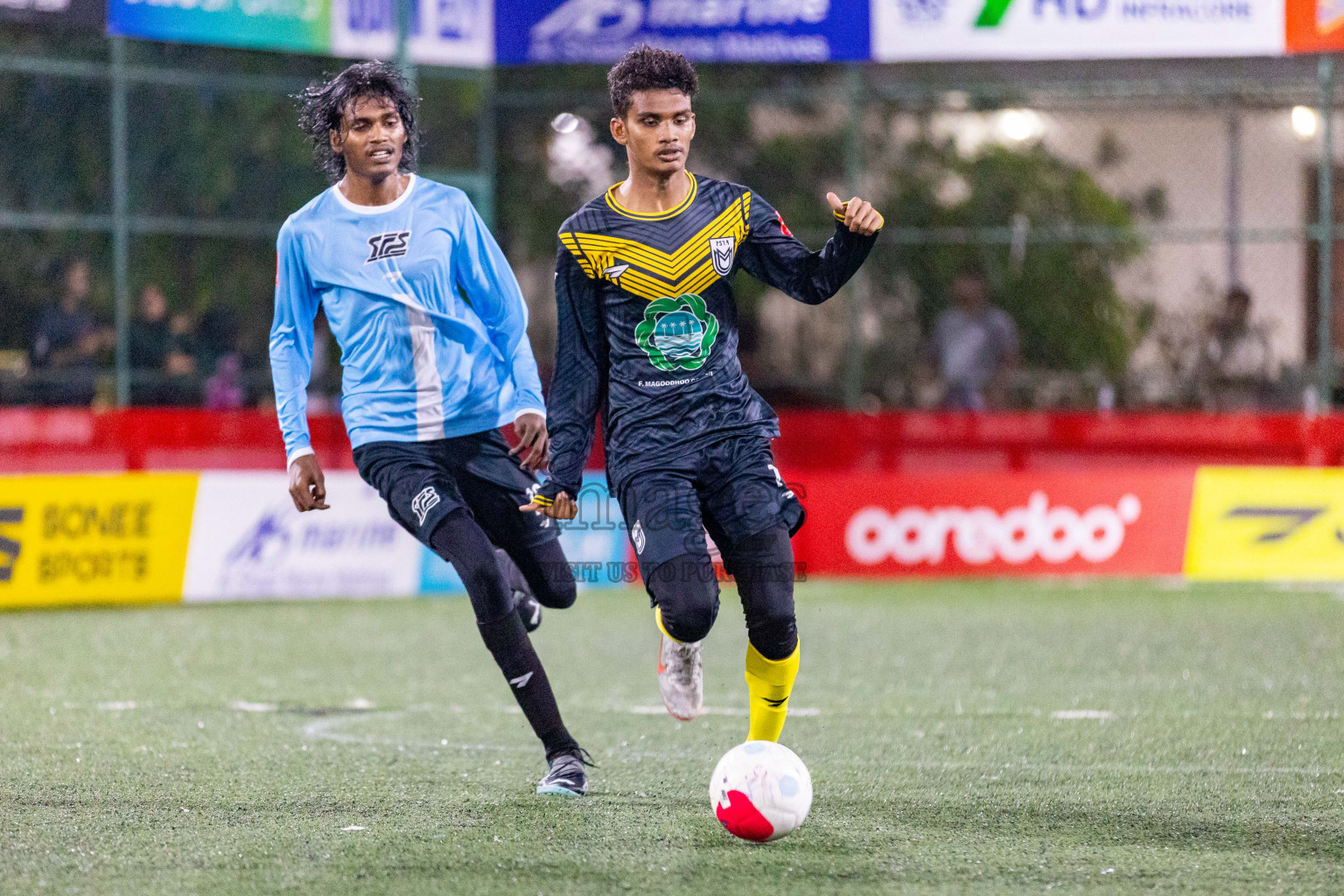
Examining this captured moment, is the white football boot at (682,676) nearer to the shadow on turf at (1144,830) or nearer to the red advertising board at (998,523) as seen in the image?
the shadow on turf at (1144,830)

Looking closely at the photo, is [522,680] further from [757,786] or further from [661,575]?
[757,786]

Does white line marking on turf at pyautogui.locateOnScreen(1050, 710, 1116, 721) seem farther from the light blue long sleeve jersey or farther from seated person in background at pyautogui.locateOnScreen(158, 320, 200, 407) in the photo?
seated person in background at pyautogui.locateOnScreen(158, 320, 200, 407)

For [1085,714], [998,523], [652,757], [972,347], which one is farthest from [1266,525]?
[652,757]

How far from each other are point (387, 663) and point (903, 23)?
7.87 metres

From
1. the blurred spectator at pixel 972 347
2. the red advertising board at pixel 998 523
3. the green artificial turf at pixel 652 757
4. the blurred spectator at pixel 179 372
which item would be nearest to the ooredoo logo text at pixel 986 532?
the red advertising board at pixel 998 523

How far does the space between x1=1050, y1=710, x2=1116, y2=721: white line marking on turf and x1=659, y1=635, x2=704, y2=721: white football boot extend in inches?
86.7

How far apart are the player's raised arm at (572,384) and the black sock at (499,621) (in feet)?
0.89

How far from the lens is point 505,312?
571 centimetres

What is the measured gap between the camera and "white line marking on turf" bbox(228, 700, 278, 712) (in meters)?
7.23

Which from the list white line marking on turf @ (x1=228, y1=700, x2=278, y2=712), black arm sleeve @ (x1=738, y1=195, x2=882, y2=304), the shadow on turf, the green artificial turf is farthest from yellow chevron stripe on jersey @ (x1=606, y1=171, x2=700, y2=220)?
white line marking on turf @ (x1=228, y1=700, x2=278, y2=712)

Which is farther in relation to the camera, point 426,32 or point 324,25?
point 426,32

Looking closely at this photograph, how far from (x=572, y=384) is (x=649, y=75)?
938 millimetres

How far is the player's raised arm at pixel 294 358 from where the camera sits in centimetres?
546

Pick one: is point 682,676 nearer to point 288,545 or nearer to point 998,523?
point 288,545
